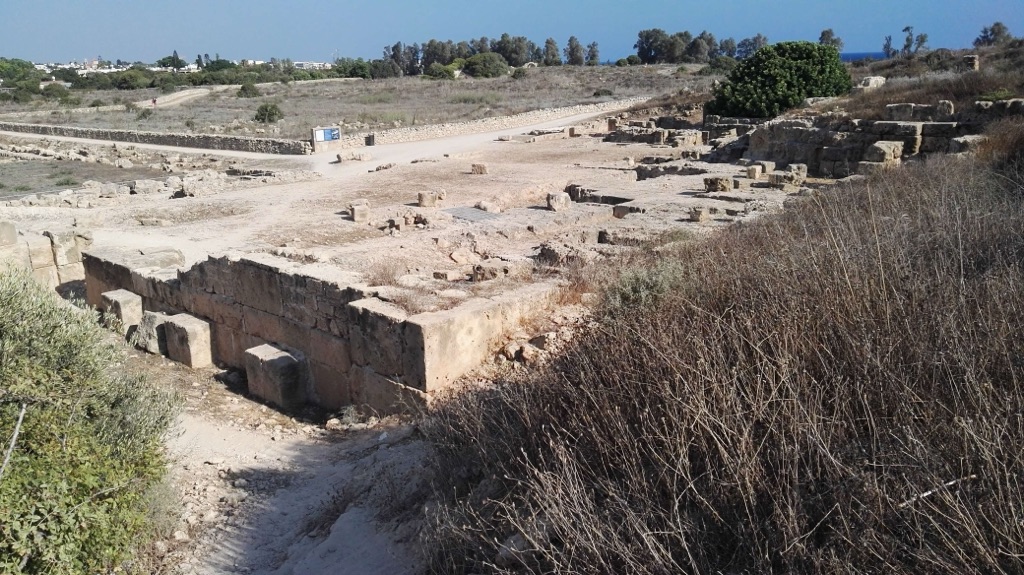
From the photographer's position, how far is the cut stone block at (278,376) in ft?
27.4

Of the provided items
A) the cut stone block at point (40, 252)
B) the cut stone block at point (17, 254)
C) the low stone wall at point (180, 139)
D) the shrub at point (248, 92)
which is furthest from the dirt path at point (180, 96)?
the cut stone block at point (17, 254)

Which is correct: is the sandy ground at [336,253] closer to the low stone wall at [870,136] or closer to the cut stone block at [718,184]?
the cut stone block at [718,184]

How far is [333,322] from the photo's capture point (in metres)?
8.17

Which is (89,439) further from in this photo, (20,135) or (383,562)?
(20,135)

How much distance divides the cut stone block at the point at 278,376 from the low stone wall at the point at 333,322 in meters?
0.12

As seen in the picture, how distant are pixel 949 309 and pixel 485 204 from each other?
1193 cm

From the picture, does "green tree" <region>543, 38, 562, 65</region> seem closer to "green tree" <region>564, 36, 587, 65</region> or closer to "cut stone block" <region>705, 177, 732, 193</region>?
"green tree" <region>564, 36, 587, 65</region>

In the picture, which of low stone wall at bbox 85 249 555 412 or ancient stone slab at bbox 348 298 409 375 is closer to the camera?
low stone wall at bbox 85 249 555 412

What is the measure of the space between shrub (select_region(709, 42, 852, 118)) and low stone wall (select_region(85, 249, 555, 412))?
2149cm

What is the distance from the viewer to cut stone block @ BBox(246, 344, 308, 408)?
8.35 metres

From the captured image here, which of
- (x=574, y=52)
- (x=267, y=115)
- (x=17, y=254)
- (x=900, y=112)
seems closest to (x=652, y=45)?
(x=574, y=52)

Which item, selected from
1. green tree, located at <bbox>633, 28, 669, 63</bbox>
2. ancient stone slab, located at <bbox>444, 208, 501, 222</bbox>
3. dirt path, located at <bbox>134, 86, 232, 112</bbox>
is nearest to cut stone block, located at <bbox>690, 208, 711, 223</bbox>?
ancient stone slab, located at <bbox>444, 208, 501, 222</bbox>

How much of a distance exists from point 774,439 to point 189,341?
8.60 meters

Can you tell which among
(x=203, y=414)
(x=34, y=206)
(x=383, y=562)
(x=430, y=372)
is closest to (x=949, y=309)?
(x=383, y=562)
